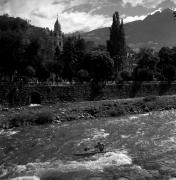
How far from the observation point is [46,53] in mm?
73125

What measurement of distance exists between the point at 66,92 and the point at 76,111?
12.1 meters

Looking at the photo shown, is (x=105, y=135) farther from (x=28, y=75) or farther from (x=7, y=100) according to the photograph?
(x=28, y=75)

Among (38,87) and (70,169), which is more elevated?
(38,87)

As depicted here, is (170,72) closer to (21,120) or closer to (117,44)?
(117,44)

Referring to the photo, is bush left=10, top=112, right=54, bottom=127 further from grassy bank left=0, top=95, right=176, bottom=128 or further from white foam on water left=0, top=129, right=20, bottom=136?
white foam on water left=0, top=129, right=20, bottom=136

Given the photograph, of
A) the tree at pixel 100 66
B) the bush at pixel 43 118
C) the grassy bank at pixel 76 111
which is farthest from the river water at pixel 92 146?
the tree at pixel 100 66

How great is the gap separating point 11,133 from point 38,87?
20759mm

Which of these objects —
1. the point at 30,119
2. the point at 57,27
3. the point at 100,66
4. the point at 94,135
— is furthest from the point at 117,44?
the point at 94,135

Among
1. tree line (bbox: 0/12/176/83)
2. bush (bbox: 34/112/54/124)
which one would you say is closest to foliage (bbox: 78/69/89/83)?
tree line (bbox: 0/12/176/83)

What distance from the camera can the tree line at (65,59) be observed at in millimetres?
64312

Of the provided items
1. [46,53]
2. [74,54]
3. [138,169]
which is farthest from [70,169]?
[74,54]

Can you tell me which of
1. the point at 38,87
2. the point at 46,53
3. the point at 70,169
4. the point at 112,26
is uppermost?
the point at 112,26

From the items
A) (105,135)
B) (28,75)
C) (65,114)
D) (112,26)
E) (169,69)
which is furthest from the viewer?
(112,26)

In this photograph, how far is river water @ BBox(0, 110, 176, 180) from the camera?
25.0 metres
